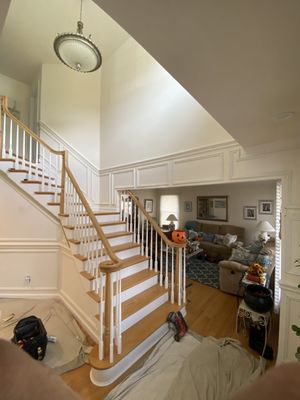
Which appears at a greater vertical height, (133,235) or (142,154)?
(142,154)

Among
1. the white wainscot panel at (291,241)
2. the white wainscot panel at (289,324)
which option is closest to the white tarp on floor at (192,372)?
the white wainscot panel at (289,324)

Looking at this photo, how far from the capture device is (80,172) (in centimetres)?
439

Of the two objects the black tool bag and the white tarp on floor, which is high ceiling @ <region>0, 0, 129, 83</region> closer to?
the black tool bag

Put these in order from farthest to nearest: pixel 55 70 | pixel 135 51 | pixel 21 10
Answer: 1. pixel 55 70
2. pixel 135 51
3. pixel 21 10

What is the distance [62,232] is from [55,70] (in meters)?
3.93

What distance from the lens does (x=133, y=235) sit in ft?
10.6

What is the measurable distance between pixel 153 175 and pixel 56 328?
265 cm

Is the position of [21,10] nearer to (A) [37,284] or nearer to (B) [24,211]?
(B) [24,211]

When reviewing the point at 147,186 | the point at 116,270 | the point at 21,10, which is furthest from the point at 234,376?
the point at 21,10

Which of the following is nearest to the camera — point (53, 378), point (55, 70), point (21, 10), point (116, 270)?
point (53, 378)

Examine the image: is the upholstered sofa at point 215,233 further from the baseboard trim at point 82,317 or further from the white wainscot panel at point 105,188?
the baseboard trim at point 82,317

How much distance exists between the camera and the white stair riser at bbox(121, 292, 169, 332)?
201 centimetres

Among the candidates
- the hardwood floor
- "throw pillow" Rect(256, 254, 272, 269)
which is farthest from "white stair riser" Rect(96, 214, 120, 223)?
"throw pillow" Rect(256, 254, 272, 269)

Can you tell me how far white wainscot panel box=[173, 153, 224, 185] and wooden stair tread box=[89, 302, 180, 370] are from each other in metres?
1.84
